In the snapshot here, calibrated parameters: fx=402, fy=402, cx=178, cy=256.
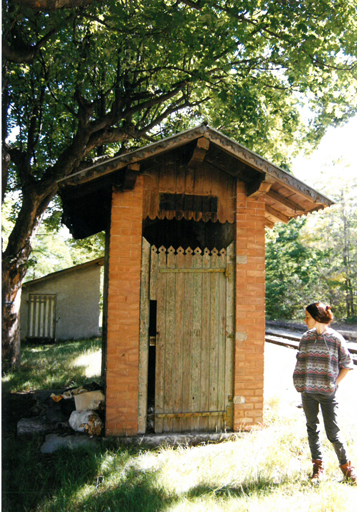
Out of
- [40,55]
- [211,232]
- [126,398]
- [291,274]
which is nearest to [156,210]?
[211,232]

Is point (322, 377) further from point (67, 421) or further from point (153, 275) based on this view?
point (67, 421)

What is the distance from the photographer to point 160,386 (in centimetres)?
580

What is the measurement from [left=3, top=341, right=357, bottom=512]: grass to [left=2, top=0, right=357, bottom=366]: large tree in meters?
5.79

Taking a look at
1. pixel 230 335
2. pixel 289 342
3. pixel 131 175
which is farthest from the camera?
pixel 289 342

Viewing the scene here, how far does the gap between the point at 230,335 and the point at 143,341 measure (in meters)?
1.31

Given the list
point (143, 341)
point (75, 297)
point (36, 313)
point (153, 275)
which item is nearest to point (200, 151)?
point (153, 275)

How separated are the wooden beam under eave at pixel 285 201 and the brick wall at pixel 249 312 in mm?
261

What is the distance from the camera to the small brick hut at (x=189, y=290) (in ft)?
18.6

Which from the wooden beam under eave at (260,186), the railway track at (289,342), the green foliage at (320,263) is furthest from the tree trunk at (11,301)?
the green foliage at (320,263)

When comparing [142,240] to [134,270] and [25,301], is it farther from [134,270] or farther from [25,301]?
[25,301]

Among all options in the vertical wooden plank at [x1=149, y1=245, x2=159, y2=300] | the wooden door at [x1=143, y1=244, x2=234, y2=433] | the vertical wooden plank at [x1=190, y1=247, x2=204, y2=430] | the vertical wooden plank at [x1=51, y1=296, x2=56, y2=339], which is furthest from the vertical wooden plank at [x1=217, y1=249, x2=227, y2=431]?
the vertical wooden plank at [x1=51, y1=296, x2=56, y2=339]

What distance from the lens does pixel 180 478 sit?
4.54 metres

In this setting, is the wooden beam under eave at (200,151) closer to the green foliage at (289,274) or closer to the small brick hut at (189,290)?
the small brick hut at (189,290)

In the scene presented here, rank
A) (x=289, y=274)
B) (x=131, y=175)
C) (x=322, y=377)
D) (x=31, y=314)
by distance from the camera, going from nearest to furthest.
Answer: (x=322, y=377), (x=131, y=175), (x=31, y=314), (x=289, y=274)
